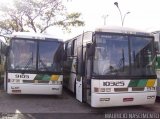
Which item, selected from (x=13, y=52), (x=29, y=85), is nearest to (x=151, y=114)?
(x=29, y=85)

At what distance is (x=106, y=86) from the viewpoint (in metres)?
10.6

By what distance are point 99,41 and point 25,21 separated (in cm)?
2116

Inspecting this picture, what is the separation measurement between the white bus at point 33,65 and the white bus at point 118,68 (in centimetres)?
254

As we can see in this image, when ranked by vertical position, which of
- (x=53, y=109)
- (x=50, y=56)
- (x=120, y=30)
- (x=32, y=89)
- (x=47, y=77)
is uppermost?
(x=120, y=30)

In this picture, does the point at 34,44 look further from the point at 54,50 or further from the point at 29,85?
the point at 29,85

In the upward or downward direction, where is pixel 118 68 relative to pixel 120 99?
upward

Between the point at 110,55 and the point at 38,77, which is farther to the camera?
the point at 38,77

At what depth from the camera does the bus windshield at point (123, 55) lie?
10742 mm

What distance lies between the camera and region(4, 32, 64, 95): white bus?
44.6 ft

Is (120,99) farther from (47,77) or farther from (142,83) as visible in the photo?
(47,77)

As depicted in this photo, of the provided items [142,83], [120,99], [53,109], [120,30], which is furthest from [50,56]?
[142,83]

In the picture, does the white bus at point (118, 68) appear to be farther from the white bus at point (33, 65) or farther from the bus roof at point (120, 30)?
the white bus at point (33, 65)

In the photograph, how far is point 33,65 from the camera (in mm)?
13859

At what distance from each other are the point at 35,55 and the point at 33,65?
45 centimetres
